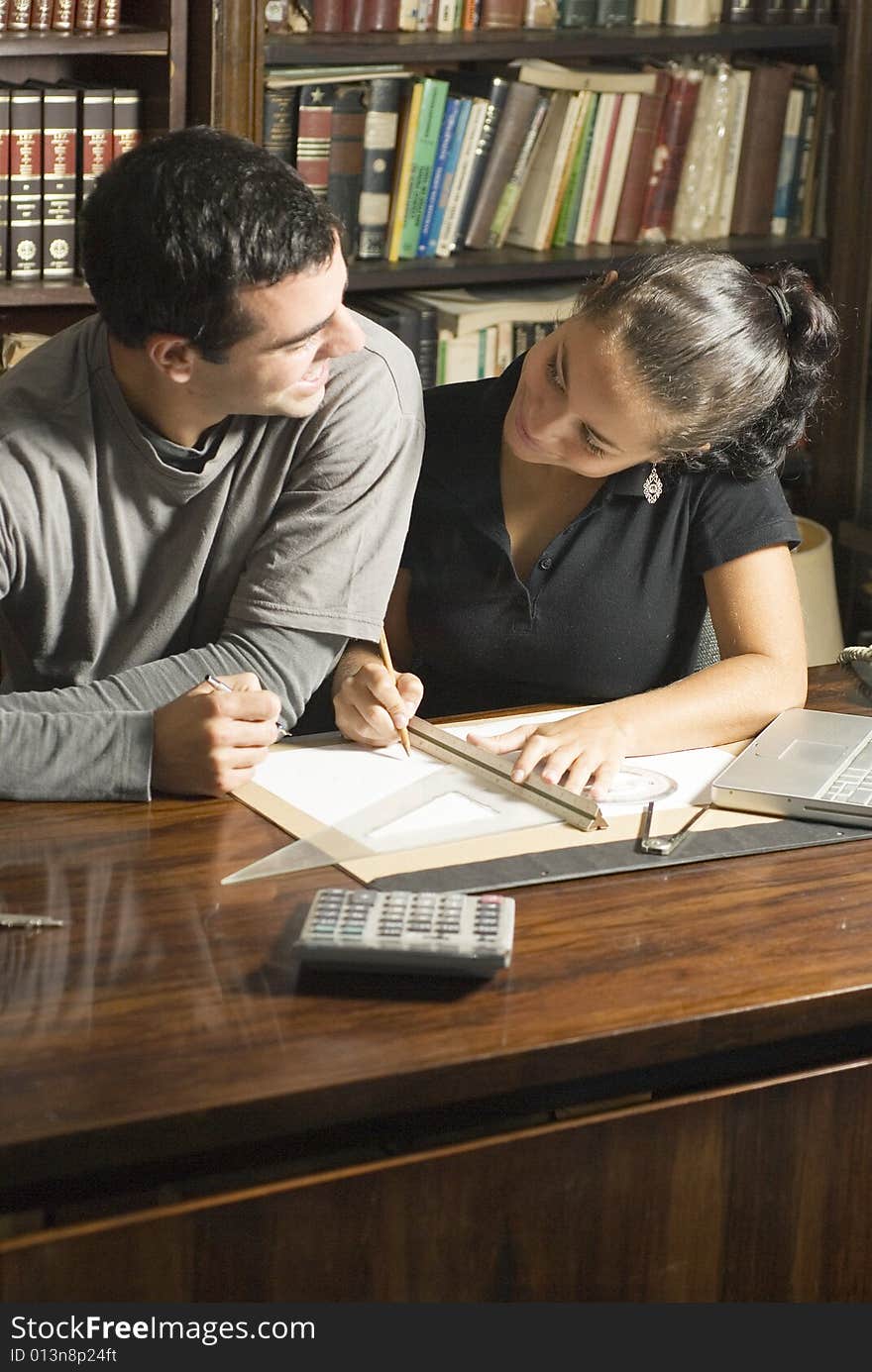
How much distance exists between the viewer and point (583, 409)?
160cm

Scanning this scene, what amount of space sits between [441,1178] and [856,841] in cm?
51

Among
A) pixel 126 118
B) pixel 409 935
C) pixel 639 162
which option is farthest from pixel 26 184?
pixel 409 935

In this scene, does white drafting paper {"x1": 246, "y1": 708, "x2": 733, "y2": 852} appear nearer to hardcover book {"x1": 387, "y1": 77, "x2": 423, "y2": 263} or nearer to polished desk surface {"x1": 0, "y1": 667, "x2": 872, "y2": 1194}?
polished desk surface {"x1": 0, "y1": 667, "x2": 872, "y2": 1194}

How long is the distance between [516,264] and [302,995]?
208 cm

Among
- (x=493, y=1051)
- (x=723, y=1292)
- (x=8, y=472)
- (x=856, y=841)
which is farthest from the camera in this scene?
(x=8, y=472)

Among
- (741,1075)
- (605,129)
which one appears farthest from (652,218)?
(741,1075)

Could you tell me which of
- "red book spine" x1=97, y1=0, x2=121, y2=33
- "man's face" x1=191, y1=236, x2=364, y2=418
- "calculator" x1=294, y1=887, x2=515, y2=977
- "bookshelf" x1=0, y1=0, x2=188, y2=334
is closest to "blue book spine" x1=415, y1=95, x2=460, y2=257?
"bookshelf" x1=0, y1=0, x2=188, y2=334

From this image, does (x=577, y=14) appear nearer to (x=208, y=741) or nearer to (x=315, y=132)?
(x=315, y=132)

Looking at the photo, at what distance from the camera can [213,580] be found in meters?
1.63

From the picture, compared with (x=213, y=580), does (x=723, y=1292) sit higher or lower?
lower

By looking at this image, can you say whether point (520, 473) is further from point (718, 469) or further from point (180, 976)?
point (180, 976)

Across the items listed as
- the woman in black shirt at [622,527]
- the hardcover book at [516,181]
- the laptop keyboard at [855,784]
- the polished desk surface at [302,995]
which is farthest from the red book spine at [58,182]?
the laptop keyboard at [855,784]

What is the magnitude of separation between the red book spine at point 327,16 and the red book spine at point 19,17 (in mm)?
495

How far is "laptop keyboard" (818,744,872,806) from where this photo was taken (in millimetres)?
1399
